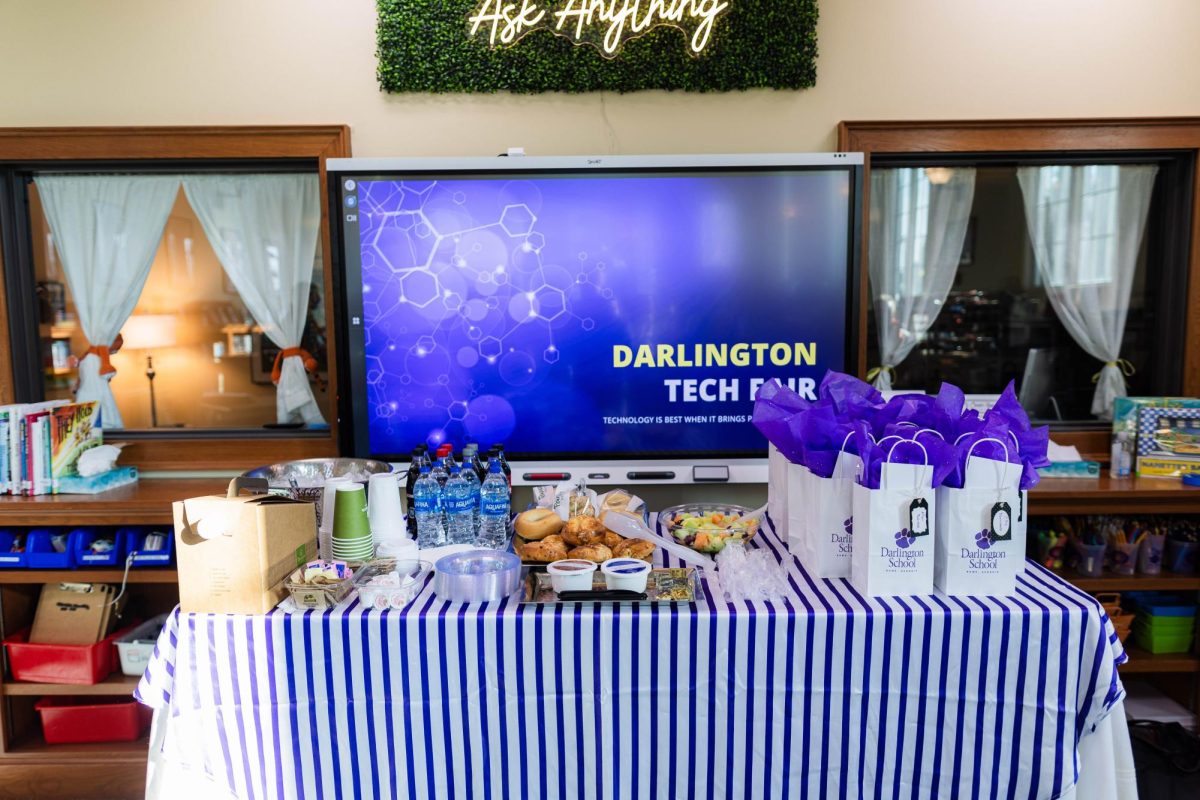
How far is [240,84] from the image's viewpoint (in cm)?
308

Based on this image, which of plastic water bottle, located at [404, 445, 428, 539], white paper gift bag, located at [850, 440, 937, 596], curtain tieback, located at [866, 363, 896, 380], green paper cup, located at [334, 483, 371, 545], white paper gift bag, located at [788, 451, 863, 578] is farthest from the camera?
curtain tieback, located at [866, 363, 896, 380]

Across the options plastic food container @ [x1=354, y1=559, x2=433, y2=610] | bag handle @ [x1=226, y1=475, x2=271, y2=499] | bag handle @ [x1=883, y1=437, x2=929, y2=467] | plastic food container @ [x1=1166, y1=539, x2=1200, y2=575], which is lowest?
plastic food container @ [x1=1166, y1=539, x2=1200, y2=575]

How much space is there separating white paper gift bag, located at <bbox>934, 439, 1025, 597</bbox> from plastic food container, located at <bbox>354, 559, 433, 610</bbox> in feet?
4.01

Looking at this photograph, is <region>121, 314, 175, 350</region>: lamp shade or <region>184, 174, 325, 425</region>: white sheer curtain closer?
<region>184, 174, 325, 425</region>: white sheer curtain

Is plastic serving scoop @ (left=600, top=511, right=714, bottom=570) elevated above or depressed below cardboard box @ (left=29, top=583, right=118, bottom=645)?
above

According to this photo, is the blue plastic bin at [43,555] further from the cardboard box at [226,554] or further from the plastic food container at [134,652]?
the cardboard box at [226,554]

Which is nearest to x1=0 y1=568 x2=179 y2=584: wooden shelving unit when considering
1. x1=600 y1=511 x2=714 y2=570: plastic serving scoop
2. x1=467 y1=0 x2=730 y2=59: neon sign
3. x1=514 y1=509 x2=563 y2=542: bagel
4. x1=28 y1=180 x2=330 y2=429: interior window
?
x1=28 y1=180 x2=330 y2=429: interior window

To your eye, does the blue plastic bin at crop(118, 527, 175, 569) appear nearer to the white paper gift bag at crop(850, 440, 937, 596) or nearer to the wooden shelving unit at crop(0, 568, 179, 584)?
the wooden shelving unit at crop(0, 568, 179, 584)

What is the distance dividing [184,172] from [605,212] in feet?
5.94

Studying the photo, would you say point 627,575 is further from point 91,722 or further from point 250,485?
point 91,722

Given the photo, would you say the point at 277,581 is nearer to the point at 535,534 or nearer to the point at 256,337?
the point at 535,534

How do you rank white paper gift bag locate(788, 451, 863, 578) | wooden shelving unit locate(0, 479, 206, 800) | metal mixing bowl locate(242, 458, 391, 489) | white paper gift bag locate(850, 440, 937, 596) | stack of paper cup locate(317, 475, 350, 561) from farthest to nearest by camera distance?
wooden shelving unit locate(0, 479, 206, 800)
metal mixing bowl locate(242, 458, 391, 489)
stack of paper cup locate(317, 475, 350, 561)
white paper gift bag locate(788, 451, 863, 578)
white paper gift bag locate(850, 440, 937, 596)

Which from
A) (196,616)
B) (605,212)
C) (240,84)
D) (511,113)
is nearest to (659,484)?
(605,212)

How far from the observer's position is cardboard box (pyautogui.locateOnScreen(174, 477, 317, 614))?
5.44ft
